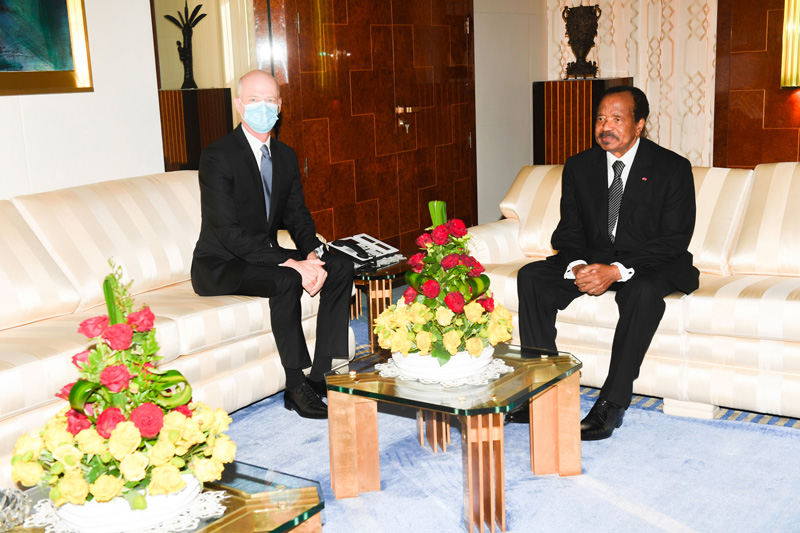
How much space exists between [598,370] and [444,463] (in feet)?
2.81

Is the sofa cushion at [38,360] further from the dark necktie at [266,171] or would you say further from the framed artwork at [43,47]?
the framed artwork at [43,47]

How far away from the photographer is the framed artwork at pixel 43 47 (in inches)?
139

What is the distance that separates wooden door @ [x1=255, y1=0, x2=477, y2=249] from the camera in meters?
4.89

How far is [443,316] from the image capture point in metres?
2.32

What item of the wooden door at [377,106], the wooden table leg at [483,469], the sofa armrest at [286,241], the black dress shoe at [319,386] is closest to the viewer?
the wooden table leg at [483,469]

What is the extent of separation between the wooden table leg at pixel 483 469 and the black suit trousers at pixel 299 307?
1170 mm

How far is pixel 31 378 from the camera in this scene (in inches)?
103

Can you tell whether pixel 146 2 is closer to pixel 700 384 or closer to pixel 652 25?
pixel 700 384

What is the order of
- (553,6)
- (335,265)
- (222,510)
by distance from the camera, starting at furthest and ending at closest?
(553,6), (335,265), (222,510)

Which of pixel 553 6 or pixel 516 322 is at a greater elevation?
pixel 553 6

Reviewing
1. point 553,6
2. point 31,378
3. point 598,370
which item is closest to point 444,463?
point 598,370

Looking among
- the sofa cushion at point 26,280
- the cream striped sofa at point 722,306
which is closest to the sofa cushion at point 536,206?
the cream striped sofa at point 722,306

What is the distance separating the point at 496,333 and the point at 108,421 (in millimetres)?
1221

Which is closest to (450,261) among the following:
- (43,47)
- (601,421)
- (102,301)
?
(601,421)
